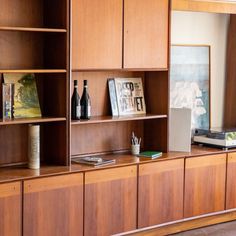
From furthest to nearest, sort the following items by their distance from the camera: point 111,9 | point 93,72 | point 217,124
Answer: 1. point 217,124
2. point 93,72
3. point 111,9

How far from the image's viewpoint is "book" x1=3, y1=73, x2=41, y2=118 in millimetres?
4270

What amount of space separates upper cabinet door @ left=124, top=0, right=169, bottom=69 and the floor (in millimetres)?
1489

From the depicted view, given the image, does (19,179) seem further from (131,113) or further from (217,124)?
(217,124)

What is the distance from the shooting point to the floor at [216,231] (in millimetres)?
5016

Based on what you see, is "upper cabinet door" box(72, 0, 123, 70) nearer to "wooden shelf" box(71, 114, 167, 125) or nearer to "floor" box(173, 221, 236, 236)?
"wooden shelf" box(71, 114, 167, 125)

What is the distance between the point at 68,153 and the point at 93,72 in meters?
0.84

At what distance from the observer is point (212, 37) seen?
5.73 m

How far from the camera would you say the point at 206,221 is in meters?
5.20

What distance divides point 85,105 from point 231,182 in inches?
64.6

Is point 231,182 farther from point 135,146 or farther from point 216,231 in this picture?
point 135,146

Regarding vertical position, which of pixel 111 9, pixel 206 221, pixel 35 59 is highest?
pixel 111 9

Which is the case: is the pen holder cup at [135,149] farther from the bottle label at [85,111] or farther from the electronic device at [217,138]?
the electronic device at [217,138]

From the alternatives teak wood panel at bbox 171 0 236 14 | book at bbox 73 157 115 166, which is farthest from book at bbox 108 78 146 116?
teak wood panel at bbox 171 0 236 14

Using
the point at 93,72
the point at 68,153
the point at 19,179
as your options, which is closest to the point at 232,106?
the point at 93,72
